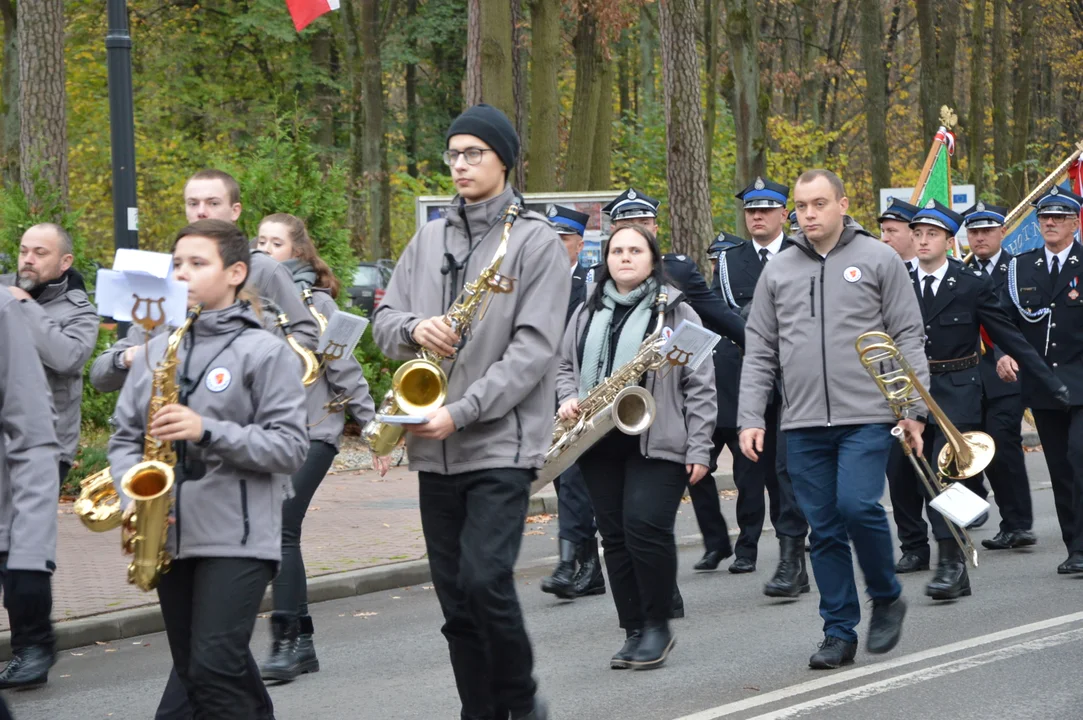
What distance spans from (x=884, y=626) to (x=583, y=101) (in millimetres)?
22233

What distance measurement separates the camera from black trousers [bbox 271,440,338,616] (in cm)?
662

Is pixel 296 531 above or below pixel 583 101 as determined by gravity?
below

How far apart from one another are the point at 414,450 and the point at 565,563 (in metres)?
3.98

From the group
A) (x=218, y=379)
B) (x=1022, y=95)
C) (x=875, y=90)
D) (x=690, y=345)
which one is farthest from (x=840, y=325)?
(x=1022, y=95)

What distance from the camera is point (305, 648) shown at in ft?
23.2

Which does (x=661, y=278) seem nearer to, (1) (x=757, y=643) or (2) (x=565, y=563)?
(1) (x=757, y=643)

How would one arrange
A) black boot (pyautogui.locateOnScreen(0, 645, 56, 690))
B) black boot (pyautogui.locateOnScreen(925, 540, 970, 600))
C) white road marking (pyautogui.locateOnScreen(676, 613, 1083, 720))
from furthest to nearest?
1. black boot (pyautogui.locateOnScreen(925, 540, 970, 600))
2. black boot (pyautogui.locateOnScreen(0, 645, 56, 690))
3. white road marking (pyautogui.locateOnScreen(676, 613, 1083, 720))

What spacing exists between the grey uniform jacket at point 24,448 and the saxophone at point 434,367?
1077 mm

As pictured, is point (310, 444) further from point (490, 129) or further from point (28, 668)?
point (490, 129)

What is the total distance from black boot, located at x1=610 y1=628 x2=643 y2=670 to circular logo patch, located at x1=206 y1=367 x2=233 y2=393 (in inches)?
119

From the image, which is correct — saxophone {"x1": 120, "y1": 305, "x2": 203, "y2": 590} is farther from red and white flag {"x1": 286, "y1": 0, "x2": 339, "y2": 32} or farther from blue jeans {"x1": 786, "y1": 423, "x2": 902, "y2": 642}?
red and white flag {"x1": 286, "y1": 0, "x2": 339, "y2": 32}

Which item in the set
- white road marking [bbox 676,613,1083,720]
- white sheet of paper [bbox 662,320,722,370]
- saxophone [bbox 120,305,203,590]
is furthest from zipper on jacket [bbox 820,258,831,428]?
saxophone [bbox 120,305,203,590]

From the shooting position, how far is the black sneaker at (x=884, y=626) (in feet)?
22.5

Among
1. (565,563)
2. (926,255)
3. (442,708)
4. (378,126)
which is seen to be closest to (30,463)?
(442,708)
